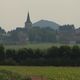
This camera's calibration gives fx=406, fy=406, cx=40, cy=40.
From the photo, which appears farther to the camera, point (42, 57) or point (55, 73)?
point (42, 57)

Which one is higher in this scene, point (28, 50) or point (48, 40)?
point (48, 40)

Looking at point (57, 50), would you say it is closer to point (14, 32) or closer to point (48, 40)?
point (48, 40)

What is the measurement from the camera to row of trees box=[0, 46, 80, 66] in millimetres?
67938

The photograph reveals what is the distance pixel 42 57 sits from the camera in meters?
71.4

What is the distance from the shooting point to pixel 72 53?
7106 cm

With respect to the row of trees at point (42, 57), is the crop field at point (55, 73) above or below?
below

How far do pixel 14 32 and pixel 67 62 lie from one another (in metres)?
131

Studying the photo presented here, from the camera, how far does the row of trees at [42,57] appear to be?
6794cm

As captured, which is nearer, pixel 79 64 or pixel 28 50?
pixel 79 64

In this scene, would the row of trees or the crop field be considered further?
the row of trees

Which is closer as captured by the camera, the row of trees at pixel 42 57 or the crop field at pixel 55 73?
the crop field at pixel 55 73

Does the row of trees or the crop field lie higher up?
the row of trees

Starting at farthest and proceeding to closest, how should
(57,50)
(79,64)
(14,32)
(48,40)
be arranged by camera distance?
(14,32), (48,40), (57,50), (79,64)

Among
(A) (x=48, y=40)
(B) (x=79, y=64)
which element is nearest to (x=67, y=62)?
(B) (x=79, y=64)
